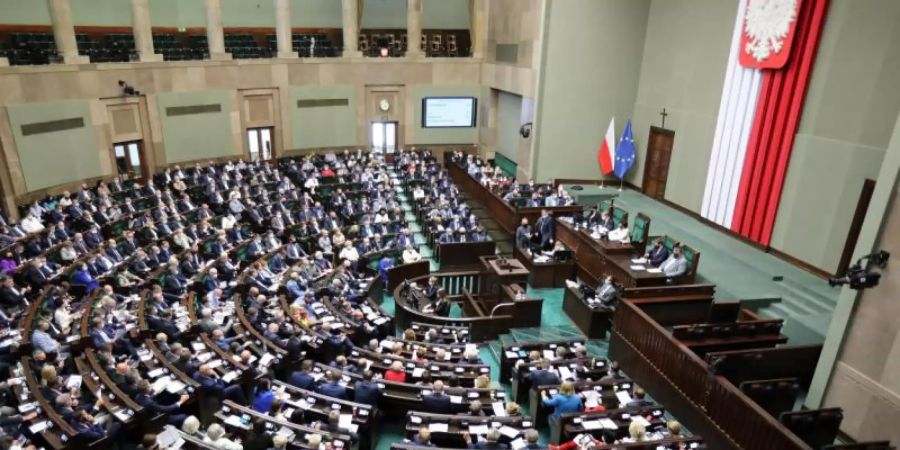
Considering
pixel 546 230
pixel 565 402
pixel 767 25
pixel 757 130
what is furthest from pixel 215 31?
pixel 565 402

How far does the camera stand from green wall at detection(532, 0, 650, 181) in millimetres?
17422

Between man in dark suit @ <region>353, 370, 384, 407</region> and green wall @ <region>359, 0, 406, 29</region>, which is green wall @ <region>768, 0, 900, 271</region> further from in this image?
green wall @ <region>359, 0, 406, 29</region>

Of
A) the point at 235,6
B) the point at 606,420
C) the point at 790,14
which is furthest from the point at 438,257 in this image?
the point at 235,6

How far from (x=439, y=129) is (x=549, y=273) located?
12.4m

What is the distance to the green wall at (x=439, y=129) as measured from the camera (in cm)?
2284

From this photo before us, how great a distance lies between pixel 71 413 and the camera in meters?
6.55

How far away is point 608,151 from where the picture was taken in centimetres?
1822

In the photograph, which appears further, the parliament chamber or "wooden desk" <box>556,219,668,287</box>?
"wooden desk" <box>556,219,668,287</box>

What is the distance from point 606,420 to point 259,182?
43.3ft

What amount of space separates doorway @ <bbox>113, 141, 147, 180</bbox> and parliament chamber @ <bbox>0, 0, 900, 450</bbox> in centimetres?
12

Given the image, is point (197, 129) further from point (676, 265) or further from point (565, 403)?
point (565, 403)

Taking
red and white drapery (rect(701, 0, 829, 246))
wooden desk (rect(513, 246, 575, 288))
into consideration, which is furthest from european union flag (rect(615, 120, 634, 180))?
wooden desk (rect(513, 246, 575, 288))

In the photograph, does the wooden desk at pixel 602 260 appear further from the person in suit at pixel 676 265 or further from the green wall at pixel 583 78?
the green wall at pixel 583 78

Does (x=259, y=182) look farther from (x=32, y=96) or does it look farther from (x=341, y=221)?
(x=32, y=96)
